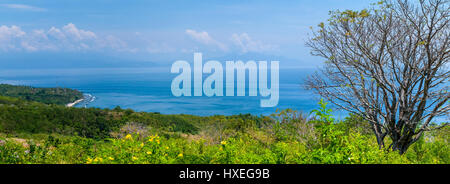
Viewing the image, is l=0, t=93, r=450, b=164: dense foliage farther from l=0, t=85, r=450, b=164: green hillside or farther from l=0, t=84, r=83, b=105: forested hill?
l=0, t=84, r=83, b=105: forested hill

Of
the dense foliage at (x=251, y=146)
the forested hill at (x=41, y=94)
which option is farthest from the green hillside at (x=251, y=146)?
the forested hill at (x=41, y=94)

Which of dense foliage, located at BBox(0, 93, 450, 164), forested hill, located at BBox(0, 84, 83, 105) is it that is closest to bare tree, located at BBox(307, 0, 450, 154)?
dense foliage, located at BBox(0, 93, 450, 164)

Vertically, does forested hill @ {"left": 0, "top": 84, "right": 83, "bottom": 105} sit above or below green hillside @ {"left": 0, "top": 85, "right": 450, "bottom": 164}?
above

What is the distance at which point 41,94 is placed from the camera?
73.6m

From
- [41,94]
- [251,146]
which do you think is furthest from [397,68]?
[41,94]

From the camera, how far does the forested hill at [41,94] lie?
68938 millimetres

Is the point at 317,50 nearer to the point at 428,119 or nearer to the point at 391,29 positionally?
the point at 391,29

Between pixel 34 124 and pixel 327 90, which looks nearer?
pixel 327 90

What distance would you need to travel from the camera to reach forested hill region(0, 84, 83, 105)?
226 feet

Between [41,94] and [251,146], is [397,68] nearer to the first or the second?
[251,146]

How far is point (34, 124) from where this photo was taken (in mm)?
30875

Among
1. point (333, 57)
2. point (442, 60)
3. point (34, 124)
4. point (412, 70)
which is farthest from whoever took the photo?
point (34, 124)
